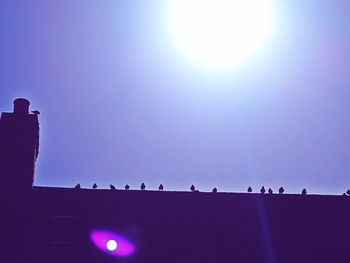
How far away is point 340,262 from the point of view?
17484mm

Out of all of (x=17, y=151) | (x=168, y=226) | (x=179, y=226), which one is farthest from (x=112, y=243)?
(x=17, y=151)

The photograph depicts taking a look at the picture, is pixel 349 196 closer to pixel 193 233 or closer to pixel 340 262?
pixel 340 262

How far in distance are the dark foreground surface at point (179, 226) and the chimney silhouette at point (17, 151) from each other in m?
0.50

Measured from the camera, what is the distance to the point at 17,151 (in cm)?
1781

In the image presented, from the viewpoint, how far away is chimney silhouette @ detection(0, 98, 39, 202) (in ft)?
57.4

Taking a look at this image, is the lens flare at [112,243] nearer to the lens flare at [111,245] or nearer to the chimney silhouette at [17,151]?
the lens flare at [111,245]

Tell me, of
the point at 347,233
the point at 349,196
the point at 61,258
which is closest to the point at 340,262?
the point at 347,233

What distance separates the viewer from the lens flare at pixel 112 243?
56.2 feet

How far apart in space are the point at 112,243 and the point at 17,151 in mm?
3996

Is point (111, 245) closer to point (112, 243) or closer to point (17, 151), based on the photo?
point (112, 243)

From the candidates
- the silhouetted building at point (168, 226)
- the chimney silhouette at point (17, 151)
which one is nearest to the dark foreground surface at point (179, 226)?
the silhouetted building at point (168, 226)

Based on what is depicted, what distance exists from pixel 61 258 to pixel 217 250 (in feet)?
15.0

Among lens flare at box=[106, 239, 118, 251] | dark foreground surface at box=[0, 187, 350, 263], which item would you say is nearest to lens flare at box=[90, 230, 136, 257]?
lens flare at box=[106, 239, 118, 251]

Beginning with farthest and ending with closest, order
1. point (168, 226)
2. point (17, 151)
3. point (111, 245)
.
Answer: point (168, 226)
point (17, 151)
point (111, 245)
